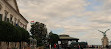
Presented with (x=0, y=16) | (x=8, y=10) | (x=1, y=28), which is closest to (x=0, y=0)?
(x=0, y=16)

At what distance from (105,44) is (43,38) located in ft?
70.1

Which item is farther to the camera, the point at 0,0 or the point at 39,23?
the point at 39,23

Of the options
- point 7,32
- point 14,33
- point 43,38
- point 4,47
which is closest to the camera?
point 7,32

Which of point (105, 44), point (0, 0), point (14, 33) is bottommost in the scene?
point (105, 44)

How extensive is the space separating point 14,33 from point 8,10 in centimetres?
907

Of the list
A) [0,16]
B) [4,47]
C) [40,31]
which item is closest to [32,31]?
[40,31]

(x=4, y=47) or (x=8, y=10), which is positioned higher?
(x=8, y=10)

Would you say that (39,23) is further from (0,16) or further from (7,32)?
(7,32)

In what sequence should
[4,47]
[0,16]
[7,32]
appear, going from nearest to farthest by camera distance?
1. [7,32]
2. [0,16]
3. [4,47]

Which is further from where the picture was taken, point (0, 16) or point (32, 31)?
point (32, 31)

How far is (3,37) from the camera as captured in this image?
779 inches

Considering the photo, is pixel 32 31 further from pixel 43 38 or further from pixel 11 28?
pixel 11 28

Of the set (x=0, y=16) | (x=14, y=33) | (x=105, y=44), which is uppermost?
(x=0, y=16)

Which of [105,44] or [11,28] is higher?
[11,28]
